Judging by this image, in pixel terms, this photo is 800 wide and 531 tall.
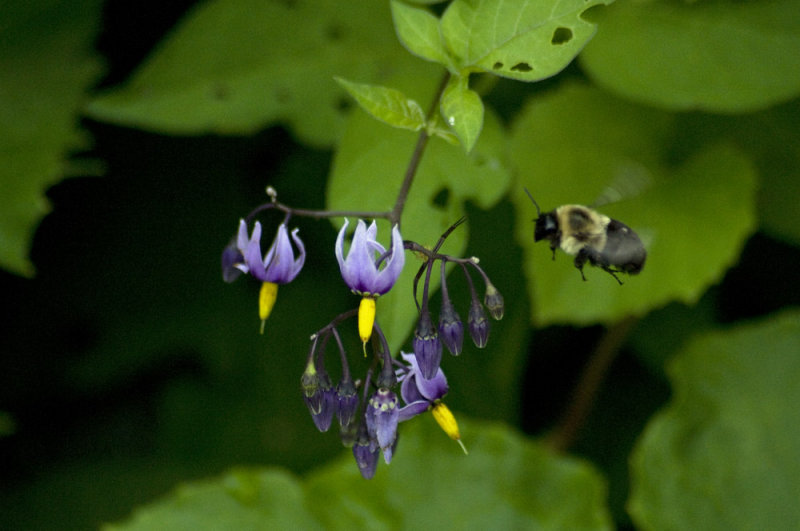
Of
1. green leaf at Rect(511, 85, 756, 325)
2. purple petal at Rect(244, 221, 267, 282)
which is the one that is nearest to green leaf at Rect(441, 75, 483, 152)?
purple petal at Rect(244, 221, 267, 282)

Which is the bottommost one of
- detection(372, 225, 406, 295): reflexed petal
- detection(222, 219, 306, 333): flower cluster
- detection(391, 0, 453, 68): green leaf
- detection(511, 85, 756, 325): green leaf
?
detection(511, 85, 756, 325): green leaf

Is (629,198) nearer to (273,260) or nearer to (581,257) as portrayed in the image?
(581,257)

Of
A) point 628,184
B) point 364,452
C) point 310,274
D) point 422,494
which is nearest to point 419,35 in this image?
point 364,452

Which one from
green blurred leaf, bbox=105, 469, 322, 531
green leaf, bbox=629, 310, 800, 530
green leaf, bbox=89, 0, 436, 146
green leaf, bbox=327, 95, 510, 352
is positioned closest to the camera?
green leaf, bbox=327, 95, 510, 352

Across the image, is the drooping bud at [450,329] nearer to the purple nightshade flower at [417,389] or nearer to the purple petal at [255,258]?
the purple nightshade flower at [417,389]

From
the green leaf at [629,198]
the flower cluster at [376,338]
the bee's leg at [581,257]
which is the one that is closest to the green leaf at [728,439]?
the green leaf at [629,198]

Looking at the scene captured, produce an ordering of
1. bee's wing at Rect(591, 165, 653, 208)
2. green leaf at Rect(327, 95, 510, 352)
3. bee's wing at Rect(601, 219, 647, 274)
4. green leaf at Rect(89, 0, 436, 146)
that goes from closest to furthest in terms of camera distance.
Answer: green leaf at Rect(327, 95, 510, 352) → bee's wing at Rect(601, 219, 647, 274) → bee's wing at Rect(591, 165, 653, 208) → green leaf at Rect(89, 0, 436, 146)

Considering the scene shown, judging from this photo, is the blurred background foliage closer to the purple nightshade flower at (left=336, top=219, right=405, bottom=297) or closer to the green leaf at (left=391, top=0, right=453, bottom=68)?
→ the green leaf at (left=391, top=0, right=453, bottom=68)
